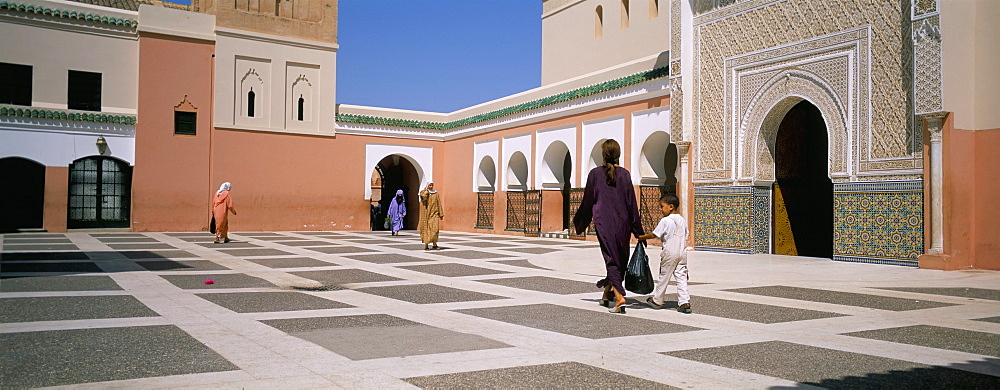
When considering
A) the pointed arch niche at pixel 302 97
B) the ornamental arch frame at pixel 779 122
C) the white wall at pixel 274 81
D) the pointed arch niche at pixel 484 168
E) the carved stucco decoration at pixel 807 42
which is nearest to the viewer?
the carved stucco decoration at pixel 807 42

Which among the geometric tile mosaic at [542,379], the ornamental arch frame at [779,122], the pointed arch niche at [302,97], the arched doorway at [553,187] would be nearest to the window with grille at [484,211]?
the arched doorway at [553,187]

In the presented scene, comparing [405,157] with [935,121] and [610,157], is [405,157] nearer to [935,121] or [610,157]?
[935,121]

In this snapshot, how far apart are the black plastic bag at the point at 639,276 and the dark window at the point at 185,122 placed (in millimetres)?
17354

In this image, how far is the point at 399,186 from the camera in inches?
1030

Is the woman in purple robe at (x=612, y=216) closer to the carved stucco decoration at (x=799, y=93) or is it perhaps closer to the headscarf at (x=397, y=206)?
the carved stucco decoration at (x=799, y=93)

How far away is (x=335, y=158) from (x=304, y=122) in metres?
1.42

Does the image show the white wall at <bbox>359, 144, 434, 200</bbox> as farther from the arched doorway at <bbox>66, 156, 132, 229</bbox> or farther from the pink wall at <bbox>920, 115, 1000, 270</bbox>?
the pink wall at <bbox>920, 115, 1000, 270</bbox>

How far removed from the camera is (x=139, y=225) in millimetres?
19812

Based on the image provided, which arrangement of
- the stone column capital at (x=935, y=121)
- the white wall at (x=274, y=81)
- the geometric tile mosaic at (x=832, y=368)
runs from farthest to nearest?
the white wall at (x=274, y=81)
the stone column capital at (x=935, y=121)
the geometric tile mosaic at (x=832, y=368)

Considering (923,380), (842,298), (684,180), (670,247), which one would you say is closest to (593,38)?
(684,180)

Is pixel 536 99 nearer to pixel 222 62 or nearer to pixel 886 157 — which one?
pixel 222 62

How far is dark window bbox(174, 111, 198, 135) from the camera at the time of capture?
20344 millimetres

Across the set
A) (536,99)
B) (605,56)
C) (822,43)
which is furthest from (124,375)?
(605,56)

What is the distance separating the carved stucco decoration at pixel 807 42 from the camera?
34.9 ft
